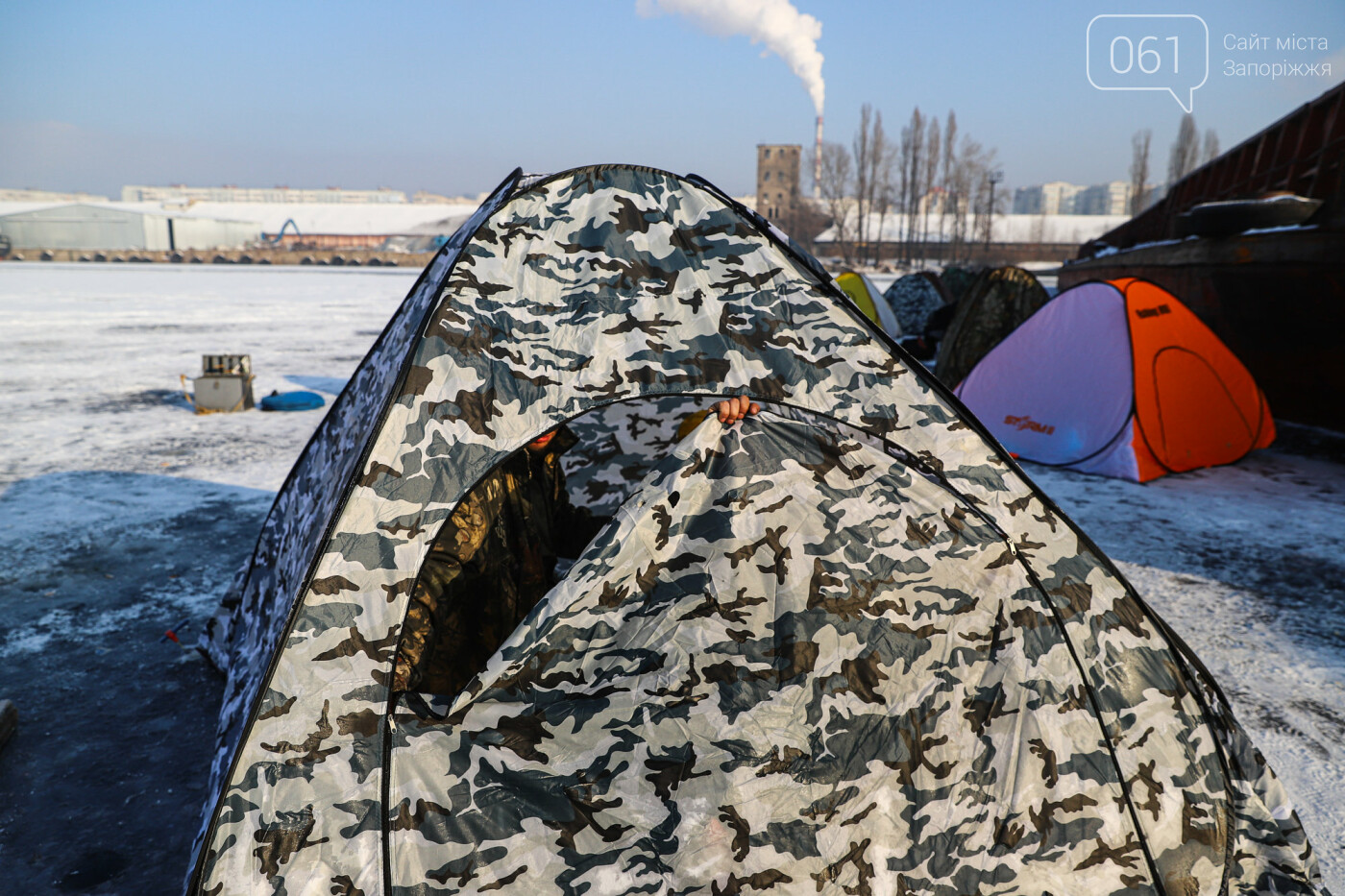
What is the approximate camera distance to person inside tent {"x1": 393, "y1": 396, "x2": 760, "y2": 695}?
2482mm

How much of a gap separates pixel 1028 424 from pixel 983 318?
10.8 ft

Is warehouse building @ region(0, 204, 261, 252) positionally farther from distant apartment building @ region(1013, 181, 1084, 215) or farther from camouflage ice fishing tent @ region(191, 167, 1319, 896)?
distant apartment building @ region(1013, 181, 1084, 215)

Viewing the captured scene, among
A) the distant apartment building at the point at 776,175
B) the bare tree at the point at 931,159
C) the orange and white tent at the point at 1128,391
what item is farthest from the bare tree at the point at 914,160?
the orange and white tent at the point at 1128,391

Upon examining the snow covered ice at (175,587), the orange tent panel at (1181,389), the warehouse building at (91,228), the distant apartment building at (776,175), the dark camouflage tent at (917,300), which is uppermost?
the distant apartment building at (776,175)

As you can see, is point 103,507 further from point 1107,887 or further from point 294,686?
point 1107,887

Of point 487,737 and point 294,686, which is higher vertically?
point 294,686

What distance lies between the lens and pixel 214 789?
202 centimetres

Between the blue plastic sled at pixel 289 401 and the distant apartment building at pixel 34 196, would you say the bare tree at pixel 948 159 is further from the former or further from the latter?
the distant apartment building at pixel 34 196

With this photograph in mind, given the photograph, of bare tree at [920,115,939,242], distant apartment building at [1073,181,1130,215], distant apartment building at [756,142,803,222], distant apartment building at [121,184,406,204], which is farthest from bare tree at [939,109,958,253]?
distant apartment building at [121,184,406,204]

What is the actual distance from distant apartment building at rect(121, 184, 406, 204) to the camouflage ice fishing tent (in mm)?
141088

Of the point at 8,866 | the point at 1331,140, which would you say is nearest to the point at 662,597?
the point at 8,866

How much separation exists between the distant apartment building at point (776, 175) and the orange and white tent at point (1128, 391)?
245 feet

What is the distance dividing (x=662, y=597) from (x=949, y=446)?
93 centimetres

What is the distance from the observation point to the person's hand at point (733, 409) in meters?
2.24
